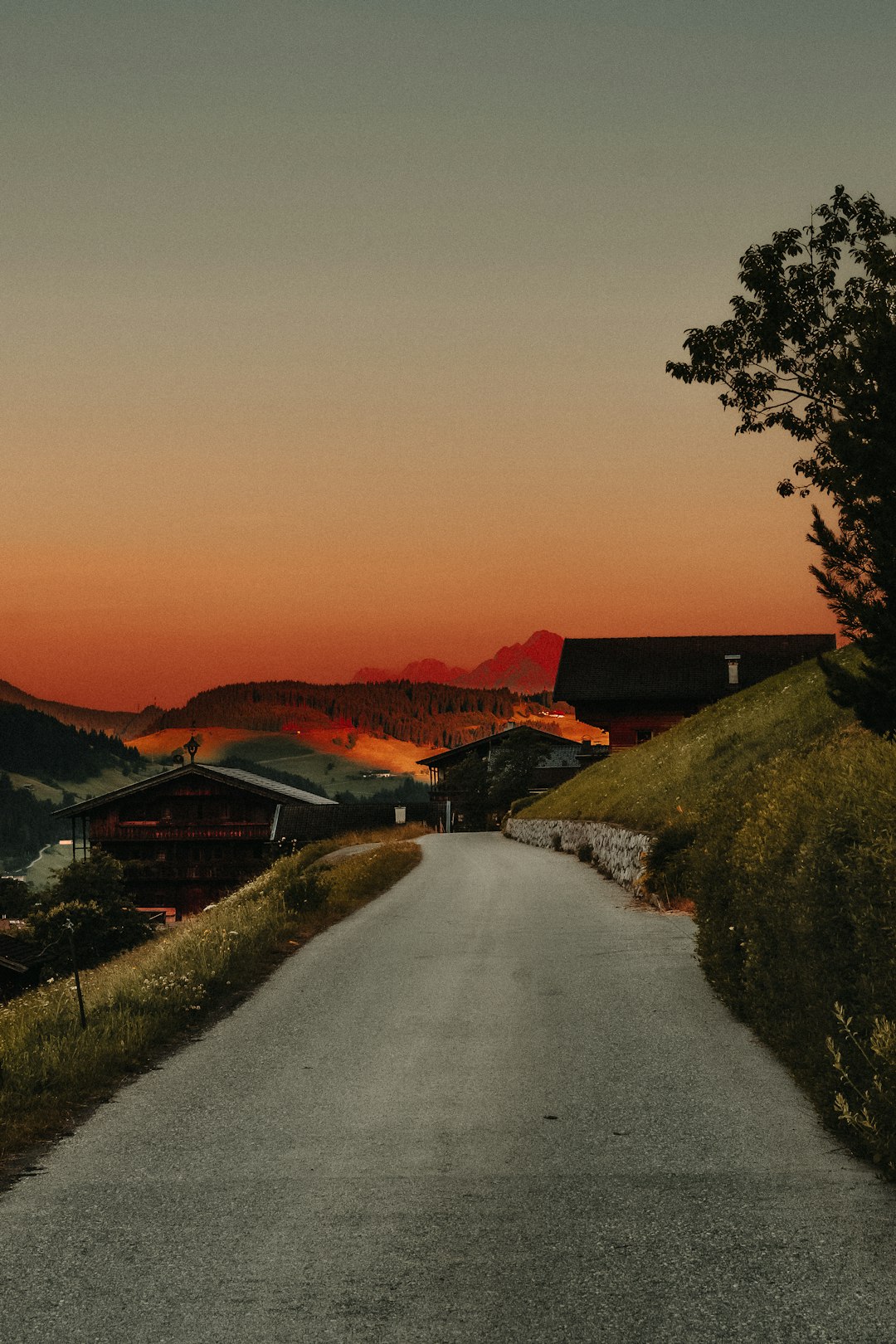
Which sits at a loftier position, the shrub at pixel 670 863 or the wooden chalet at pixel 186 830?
the shrub at pixel 670 863

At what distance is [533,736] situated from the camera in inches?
2840

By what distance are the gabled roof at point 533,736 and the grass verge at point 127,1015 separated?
56457 millimetres

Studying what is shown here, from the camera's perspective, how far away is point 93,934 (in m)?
40.8

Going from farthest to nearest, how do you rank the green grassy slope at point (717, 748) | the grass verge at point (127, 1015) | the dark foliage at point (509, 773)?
the dark foliage at point (509, 773) < the green grassy slope at point (717, 748) < the grass verge at point (127, 1015)

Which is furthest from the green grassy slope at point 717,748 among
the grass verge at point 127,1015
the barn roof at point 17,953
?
the barn roof at point 17,953

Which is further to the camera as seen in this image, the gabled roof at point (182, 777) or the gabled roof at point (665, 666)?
the gabled roof at point (665, 666)

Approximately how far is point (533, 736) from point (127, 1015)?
206ft

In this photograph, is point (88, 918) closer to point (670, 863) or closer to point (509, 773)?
point (670, 863)

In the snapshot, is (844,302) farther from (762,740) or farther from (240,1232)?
(240,1232)

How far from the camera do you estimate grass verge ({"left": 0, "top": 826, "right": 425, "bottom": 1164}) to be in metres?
7.48

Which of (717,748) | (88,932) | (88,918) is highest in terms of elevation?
(717,748)

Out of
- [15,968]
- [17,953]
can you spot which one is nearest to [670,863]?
[15,968]

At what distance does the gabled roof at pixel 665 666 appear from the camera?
68.5 m

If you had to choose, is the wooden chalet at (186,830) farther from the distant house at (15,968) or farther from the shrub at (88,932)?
the distant house at (15,968)
